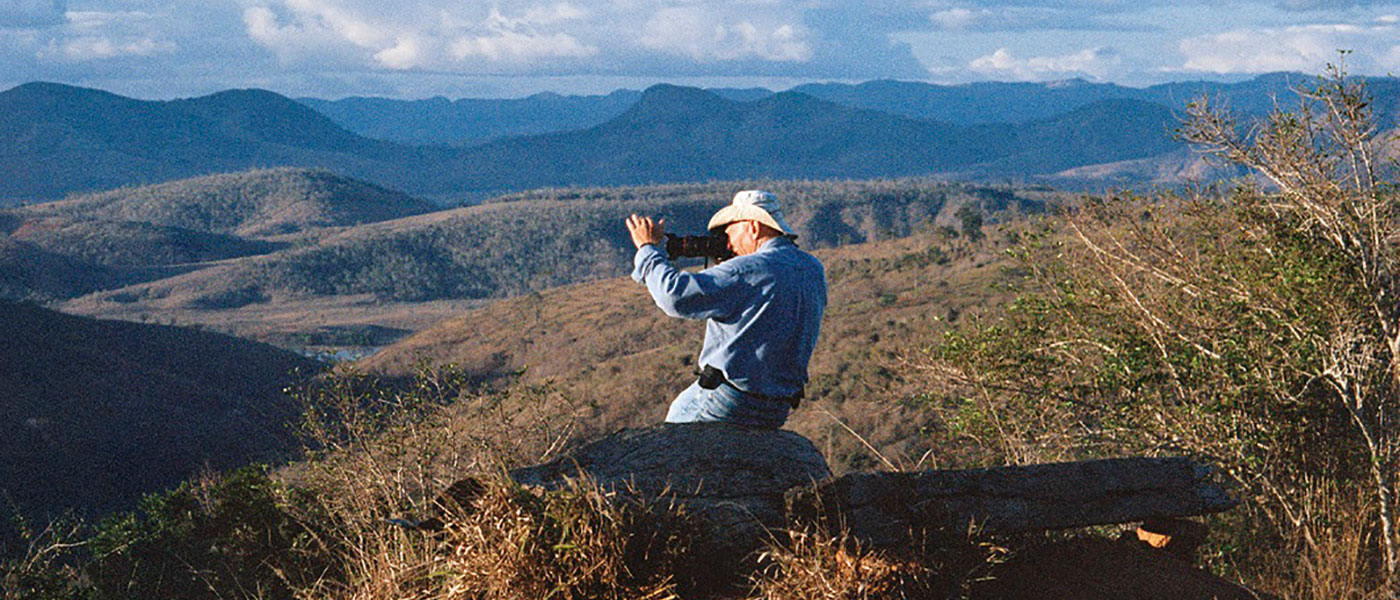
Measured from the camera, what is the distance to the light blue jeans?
5.33 meters

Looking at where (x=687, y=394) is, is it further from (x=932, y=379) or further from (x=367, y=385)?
(x=932, y=379)

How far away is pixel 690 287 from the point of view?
4984mm

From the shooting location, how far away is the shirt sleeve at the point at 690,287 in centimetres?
498

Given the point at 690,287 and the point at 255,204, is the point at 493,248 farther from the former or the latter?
the point at 690,287

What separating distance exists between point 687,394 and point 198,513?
38.6 feet

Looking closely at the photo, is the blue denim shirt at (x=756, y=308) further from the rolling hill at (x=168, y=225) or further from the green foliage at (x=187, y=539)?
the rolling hill at (x=168, y=225)

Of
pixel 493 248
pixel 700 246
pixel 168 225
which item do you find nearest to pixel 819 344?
pixel 700 246

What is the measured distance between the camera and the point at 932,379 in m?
13.1

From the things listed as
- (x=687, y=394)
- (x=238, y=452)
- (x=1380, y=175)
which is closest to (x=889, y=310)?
(x=238, y=452)

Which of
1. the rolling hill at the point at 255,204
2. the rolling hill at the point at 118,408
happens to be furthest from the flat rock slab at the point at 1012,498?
the rolling hill at the point at 255,204

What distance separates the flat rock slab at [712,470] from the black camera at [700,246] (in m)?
0.92

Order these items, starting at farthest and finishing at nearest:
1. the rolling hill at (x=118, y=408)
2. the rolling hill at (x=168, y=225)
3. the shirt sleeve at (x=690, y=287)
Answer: the rolling hill at (x=168, y=225) < the rolling hill at (x=118, y=408) < the shirt sleeve at (x=690, y=287)

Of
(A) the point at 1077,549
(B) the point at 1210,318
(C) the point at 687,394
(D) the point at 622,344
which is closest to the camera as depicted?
(A) the point at 1077,549

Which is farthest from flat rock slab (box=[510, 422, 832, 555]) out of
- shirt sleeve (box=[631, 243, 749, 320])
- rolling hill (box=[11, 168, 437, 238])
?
rolling hill (box=[11, 168, 437, 238])
